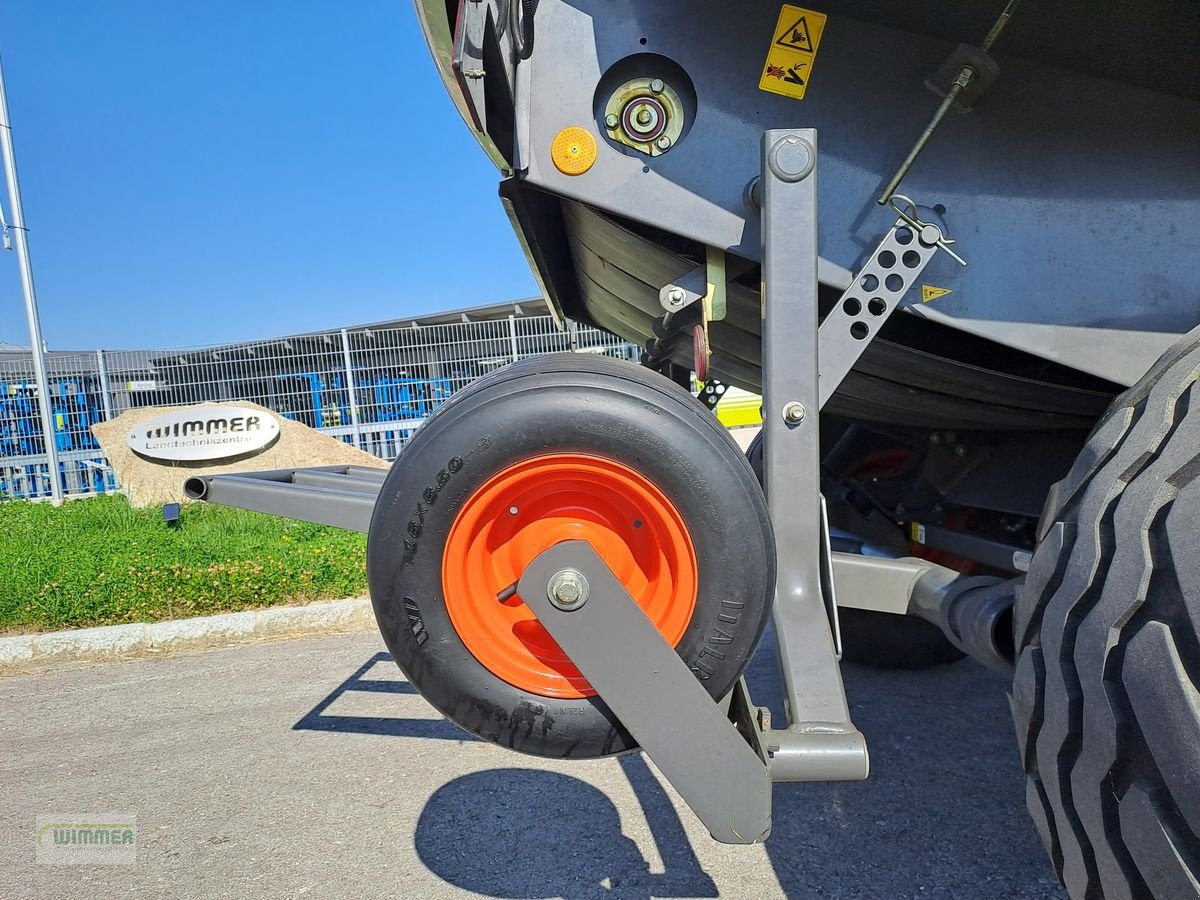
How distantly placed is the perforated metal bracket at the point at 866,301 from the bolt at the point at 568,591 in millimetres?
707

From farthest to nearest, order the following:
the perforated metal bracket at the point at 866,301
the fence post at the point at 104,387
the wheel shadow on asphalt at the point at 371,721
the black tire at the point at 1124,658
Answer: the fence post at the point at 104,387 → the wheel shadow on asphalt at the point at 371,721 → the perforated metal bracket at the point at 866,301 → the black tire at the point at 1124,658

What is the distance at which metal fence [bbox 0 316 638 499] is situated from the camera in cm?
1030

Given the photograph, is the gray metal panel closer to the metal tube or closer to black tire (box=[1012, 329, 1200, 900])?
black tire (box=[1012, 329, 1200, 900])

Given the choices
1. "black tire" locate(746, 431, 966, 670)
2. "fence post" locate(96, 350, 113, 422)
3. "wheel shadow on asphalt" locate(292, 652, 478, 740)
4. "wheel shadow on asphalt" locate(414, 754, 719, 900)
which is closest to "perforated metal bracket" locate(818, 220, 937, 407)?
"wheel shadow on asphalt" locate(414, 754, 719, 900)

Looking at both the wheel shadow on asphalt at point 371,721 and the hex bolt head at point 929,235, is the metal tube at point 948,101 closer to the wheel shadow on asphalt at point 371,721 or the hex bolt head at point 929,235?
the hex bolt head at point 929,235

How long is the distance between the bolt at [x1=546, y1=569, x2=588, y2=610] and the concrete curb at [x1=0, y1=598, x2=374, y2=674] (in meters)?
3.97

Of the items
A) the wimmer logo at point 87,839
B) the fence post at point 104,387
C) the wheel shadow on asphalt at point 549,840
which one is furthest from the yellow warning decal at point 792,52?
the fence post at point 104,387

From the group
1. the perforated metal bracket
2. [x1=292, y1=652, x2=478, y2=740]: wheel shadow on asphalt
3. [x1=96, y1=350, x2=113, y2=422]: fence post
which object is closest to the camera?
the perforated metal bracket

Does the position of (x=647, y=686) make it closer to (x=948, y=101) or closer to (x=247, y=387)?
(x=948, y=101)

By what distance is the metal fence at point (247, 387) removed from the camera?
1030 cm

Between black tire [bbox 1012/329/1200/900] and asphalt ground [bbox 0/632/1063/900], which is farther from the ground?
black tire [bbox 1012/329/1200/900]

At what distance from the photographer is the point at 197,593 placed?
5039 mm

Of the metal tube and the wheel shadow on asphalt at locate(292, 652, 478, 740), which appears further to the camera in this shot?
the wheel shadow on asphalt at locate(292, 652, 478, 740)

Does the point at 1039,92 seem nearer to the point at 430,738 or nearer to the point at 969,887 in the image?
the point at 969,887
